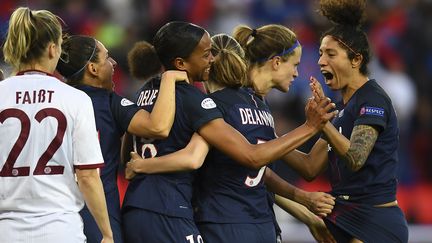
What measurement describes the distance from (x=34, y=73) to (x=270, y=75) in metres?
1.77

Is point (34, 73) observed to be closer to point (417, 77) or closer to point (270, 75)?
point (270, 75)

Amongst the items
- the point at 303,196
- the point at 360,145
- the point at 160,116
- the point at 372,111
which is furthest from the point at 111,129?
the point at 372,111

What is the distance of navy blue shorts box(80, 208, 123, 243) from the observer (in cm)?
498

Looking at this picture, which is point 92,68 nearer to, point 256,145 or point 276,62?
point 256,145

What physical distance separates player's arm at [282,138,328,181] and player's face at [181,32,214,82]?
39.5 inches

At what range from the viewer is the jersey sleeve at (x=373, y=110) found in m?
5.38

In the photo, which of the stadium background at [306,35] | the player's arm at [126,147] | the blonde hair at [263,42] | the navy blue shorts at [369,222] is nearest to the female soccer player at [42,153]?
the player's arm at [126,147]

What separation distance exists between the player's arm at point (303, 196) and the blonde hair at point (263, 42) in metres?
0.74

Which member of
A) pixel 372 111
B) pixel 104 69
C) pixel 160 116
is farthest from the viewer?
pixel 372 111

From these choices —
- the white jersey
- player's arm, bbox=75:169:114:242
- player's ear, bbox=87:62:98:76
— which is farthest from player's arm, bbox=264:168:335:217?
the white jersey

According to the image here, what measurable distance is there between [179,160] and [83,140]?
65 cm

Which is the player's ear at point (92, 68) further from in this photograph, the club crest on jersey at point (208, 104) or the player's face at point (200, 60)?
the club crest on jersey at point (208, 104)

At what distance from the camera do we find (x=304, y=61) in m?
11.6

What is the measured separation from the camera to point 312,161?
5.95 metres
